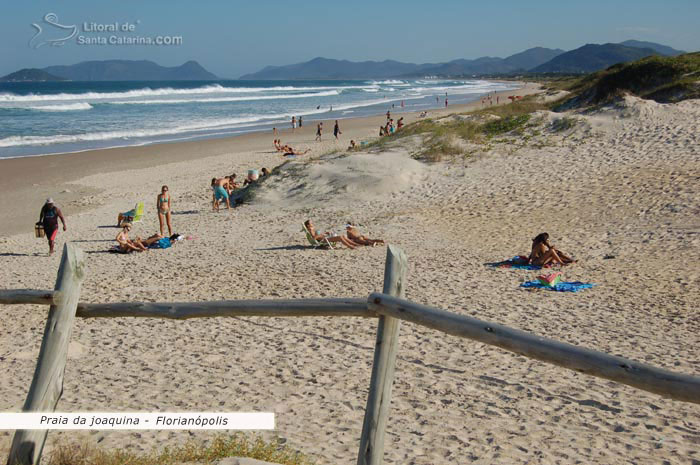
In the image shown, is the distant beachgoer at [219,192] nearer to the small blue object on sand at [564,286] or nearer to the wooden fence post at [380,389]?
the small blue object on sand at [564,286]

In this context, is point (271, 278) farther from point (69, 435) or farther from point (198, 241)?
point (69, 435)

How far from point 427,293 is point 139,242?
23.1 feet

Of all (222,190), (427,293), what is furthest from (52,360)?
(222,190)


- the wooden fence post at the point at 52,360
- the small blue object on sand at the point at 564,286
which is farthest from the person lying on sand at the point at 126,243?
the wooden fence post at the point at 52,360

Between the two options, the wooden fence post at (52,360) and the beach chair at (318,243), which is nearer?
the wooden fence post at (52,360)

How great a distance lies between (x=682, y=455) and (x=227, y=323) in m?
5.73

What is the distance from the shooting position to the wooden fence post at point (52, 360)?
12.6 feet

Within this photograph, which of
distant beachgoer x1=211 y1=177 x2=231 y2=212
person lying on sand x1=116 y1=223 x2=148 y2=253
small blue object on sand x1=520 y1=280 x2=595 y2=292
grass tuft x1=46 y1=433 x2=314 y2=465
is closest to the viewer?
grass tuft x1=46 y1=433 x2=314 y2=465

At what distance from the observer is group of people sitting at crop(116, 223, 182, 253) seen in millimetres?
13727

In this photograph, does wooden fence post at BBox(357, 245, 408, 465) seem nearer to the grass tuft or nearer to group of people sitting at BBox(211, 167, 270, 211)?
the grass tuft


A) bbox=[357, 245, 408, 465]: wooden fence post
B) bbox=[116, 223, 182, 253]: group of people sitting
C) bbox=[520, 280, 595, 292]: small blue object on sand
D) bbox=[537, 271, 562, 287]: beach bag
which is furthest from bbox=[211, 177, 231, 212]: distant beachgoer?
bbox=[357, 245, 408, 465]: wooden fence post

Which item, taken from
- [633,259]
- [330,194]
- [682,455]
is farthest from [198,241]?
[682,455]

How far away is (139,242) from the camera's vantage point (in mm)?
13930

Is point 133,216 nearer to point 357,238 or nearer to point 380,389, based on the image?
point 357,238
